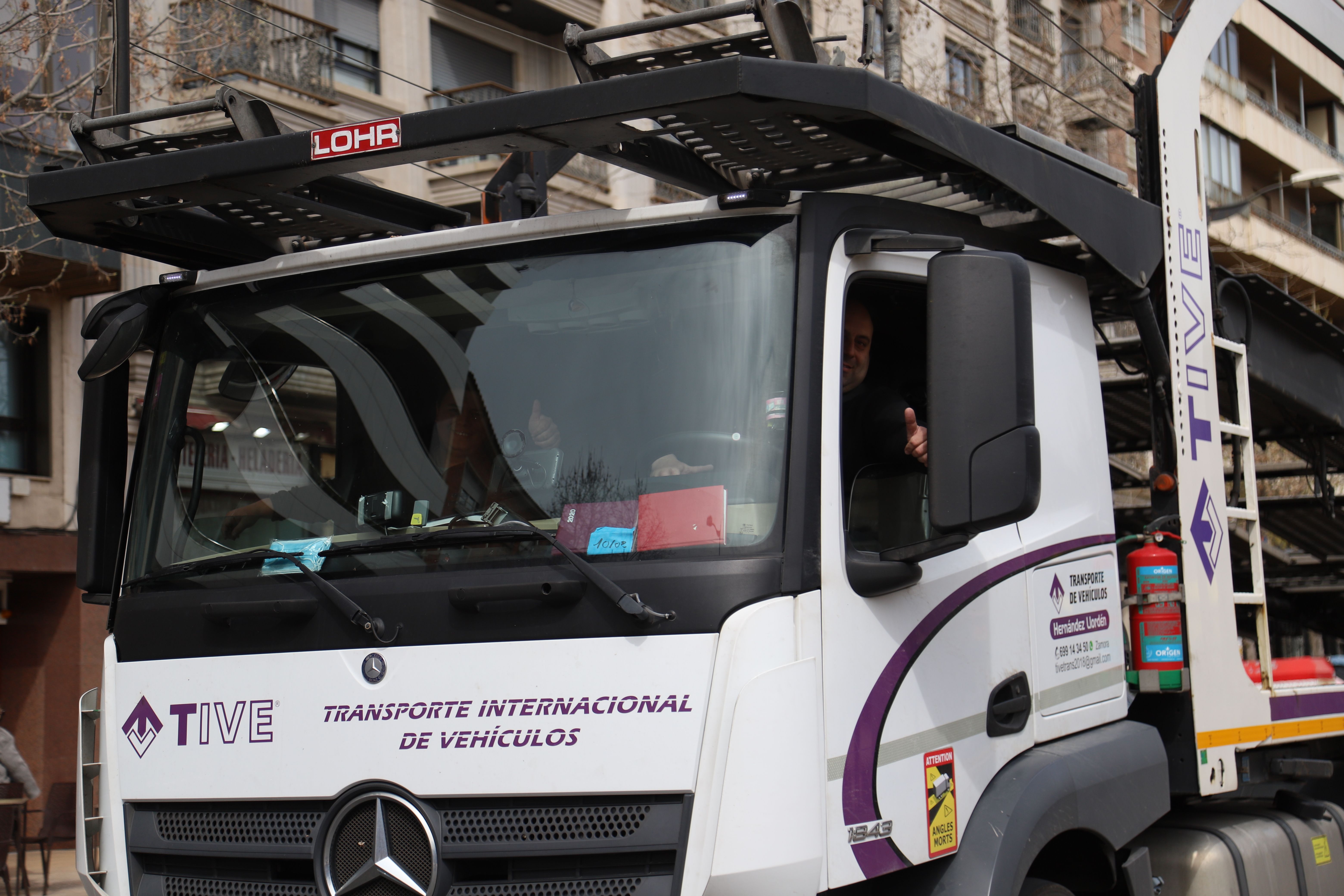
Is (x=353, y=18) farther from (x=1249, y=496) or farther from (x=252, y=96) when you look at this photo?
(x=1249, y=496)

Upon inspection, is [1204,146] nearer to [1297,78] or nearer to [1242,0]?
[1242,0]

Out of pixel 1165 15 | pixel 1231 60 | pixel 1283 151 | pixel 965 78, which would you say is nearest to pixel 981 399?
pixel 1165 15

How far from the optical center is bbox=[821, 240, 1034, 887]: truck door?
132 inches

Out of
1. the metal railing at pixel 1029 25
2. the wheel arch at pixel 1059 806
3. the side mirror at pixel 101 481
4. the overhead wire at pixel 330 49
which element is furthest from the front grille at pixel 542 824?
the metal railing at pixel 1029 25

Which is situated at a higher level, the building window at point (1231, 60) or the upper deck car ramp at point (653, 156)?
the building window at point (1231, 60)

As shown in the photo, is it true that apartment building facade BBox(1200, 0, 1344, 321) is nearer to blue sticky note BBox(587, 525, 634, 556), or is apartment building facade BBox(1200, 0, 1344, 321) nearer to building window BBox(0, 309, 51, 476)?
building window BBox(0, 309, 51, 476)

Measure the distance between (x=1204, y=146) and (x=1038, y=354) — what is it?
5.67 feet

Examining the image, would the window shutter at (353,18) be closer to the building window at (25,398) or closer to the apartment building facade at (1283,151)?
the building window at (25,398)

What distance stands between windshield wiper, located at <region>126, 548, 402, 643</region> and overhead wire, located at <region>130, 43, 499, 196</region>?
1.02 m

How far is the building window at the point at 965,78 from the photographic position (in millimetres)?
18734

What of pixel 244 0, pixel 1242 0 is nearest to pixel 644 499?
pixel 1242 0

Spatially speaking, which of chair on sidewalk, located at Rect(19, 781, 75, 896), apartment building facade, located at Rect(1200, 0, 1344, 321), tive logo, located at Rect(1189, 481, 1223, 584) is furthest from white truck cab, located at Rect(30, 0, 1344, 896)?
apartment building facade, located at Rect(1200, 0, 1344, 321)

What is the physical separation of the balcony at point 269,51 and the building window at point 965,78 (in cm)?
734

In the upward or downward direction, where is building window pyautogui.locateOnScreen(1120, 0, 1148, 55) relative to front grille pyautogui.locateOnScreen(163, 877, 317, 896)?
upward
